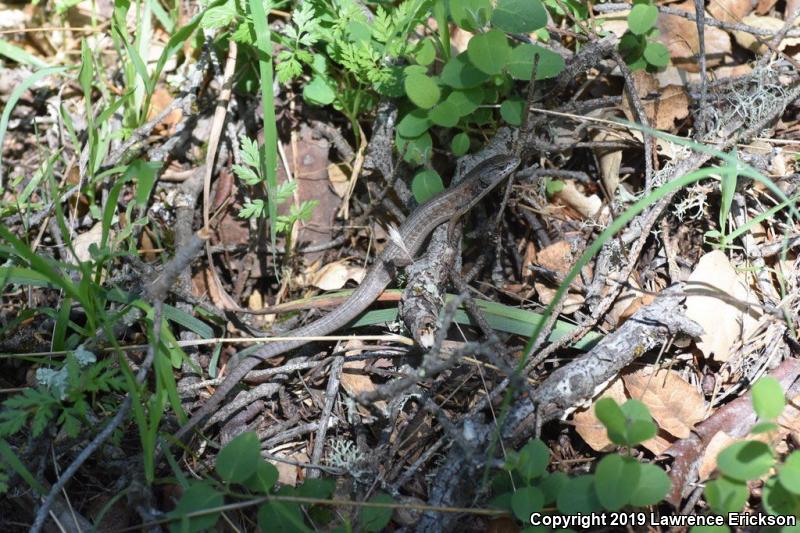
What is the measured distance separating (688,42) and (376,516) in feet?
9.63

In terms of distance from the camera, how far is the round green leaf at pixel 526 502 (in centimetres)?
230

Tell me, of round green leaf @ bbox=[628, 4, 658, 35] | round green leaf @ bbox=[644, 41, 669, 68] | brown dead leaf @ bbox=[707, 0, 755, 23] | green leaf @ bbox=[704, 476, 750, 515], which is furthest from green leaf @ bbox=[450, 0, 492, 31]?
green leaf @ bbox=[704, 476, 750, 515]

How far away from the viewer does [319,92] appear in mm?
3545

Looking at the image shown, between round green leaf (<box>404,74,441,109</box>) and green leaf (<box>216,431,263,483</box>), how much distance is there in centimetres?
183

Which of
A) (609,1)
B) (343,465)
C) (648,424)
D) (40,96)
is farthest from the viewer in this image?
(40,96)

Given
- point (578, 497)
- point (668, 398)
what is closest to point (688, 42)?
point (668, 398)

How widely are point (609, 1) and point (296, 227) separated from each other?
2196mm

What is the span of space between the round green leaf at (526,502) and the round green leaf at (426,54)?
6.93 ft

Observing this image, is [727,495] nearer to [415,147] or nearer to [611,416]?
[611,416]

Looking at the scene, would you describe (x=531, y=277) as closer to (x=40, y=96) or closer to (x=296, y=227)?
(x=296, y=227)

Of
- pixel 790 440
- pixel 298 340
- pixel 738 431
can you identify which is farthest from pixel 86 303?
pixel 790 440

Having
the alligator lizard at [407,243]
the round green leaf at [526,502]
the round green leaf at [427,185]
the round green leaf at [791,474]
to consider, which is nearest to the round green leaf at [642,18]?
the alligator lizard at [407,243]

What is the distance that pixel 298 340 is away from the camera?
312 centimetres

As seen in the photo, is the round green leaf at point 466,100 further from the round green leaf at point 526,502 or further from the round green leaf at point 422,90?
the round green leaf at point 526,502
